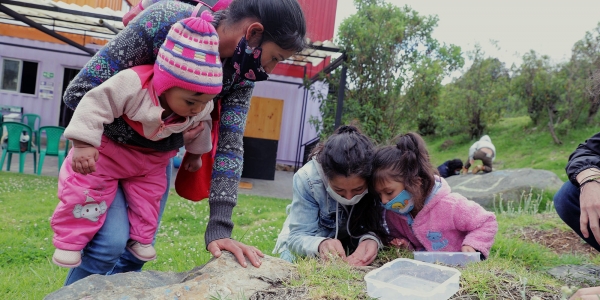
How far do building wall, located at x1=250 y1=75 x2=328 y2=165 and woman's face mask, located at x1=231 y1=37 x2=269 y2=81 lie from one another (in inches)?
439

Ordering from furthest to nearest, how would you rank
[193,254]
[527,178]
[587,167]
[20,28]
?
[20,28] < [527,178] < [193,254] < [587,167]

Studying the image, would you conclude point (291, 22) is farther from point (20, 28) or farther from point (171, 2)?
point (20, 28)

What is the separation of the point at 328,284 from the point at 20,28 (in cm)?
1414

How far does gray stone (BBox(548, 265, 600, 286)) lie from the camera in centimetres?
273

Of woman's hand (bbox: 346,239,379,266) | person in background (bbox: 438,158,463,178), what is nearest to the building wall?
person in background (bbox: 438,158,463,178)

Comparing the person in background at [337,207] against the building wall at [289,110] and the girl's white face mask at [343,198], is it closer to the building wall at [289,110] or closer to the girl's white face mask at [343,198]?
the girl's white face mask at [343,198]

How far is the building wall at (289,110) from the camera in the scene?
13.5 metres

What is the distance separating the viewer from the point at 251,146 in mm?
10000

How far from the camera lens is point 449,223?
→ 2914mm

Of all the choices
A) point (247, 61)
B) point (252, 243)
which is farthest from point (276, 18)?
point (252, 243)

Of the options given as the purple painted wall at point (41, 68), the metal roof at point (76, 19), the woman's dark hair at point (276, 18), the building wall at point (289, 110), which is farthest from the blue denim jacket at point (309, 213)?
the purple painted wall at point (41, 68)

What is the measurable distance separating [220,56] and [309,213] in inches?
45.8

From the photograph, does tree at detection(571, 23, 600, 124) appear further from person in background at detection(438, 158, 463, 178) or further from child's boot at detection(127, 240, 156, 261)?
child's boot at detection(127, 240, 156, 261)

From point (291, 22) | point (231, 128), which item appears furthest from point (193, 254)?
point (291, 22)
